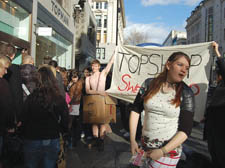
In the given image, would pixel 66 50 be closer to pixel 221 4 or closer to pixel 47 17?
pixel 47 17

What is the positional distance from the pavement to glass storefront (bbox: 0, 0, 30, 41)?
5449 mm

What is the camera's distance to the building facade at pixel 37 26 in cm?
789

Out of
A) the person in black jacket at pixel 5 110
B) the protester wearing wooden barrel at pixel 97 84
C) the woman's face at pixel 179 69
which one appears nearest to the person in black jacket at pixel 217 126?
the woman's face at pixel 179 69

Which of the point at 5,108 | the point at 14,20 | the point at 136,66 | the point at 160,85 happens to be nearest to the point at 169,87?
the point at 160,85

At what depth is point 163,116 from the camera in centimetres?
187

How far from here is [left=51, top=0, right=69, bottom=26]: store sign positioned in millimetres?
12236

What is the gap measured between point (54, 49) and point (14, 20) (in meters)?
4.78

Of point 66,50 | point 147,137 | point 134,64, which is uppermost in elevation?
point 66,50

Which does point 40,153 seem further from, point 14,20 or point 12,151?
point 14,20

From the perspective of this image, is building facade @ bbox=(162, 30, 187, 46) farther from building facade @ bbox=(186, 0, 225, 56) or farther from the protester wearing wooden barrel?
the protester wearing wooden barrel

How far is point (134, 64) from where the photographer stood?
14.4 feet

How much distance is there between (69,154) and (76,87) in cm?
138

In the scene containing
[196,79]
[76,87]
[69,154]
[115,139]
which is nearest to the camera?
[196,79]

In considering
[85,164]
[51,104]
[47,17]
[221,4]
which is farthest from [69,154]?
[221,4]
